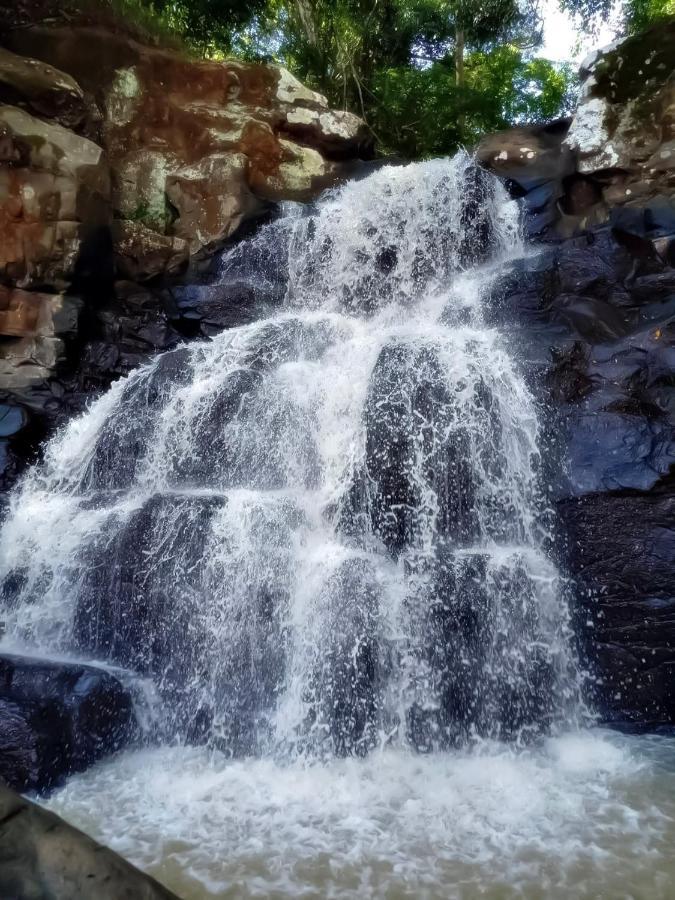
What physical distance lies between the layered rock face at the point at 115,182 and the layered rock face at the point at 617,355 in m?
4.64

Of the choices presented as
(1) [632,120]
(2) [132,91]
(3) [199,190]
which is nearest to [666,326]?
(1) [632,120]

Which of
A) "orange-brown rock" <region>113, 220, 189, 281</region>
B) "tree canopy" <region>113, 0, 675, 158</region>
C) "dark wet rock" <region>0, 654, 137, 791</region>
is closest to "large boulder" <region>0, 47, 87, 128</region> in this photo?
"orange-brown rock" <region>113, 220, 189, 281</region>

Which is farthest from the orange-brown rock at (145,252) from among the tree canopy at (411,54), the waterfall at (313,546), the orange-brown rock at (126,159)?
the tree canopy at (411,54)

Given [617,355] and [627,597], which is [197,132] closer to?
[617,355]

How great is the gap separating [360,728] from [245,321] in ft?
19.8

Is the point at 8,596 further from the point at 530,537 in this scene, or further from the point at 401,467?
the point at 530,537

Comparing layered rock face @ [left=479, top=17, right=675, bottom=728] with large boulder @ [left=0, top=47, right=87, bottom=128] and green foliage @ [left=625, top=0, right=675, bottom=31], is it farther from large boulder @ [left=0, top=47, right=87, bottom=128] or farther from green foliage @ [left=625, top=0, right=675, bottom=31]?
large boulder @ [left=0, top=47, right=87, bottom=128]

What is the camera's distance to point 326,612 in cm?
496

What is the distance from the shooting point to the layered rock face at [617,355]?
16.9ft

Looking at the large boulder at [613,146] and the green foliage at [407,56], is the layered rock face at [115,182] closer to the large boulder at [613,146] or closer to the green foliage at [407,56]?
the green foliage at [407,56]

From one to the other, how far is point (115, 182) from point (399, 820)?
10141mm

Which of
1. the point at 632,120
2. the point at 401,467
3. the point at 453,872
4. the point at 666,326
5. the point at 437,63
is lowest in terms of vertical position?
the point at 453,872

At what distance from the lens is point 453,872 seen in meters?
3.22

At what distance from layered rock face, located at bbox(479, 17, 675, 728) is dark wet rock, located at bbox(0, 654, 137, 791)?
342 cm
